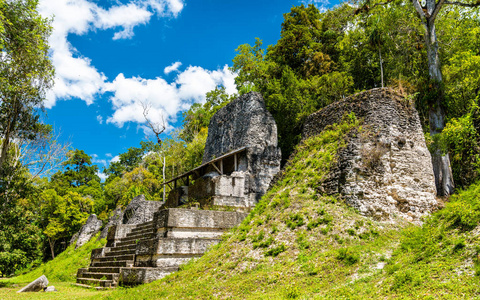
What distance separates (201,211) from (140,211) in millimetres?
8370

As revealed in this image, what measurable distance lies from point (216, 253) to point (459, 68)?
526 inches

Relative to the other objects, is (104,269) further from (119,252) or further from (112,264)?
(119,252)

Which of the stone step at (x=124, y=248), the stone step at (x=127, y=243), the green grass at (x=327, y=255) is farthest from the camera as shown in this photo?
the stone step at (x=127, y=243)

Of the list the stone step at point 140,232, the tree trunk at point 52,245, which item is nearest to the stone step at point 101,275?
the stone step at point 140,232

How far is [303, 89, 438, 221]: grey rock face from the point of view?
8.50 metres

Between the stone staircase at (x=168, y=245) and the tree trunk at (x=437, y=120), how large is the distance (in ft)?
24.8

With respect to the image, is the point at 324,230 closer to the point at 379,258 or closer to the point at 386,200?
the point at 379,258

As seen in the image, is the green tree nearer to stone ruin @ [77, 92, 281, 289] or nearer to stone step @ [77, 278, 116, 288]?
stone ruin @ [77, 92, 281, 289]

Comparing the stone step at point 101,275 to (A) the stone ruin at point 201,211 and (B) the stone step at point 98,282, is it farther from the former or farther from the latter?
(B) the stone step at point 98,282

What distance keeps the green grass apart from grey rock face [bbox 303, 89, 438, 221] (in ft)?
1.42

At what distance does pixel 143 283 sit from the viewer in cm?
857

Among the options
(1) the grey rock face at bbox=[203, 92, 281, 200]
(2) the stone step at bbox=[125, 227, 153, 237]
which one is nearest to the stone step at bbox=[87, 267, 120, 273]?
(2) the stone step at bbox=[125, 227, 153, 237]

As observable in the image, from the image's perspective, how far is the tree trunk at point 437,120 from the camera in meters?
11.7

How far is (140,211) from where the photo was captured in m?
17.2
